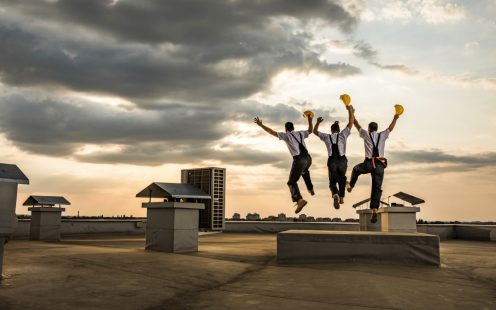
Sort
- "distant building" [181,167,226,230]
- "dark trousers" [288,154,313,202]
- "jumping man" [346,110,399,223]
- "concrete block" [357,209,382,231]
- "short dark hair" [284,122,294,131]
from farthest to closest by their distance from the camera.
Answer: "distant building" [181,167,226,230] → "concrete block" [357,209,382,231] → "jumping man" [346,110,399,223] → "short dark hair" [284,122,294,131] → "dark trousers" [288,154,313,202]

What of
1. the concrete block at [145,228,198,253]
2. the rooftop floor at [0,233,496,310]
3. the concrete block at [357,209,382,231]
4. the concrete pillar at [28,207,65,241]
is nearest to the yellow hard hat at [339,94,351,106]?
the rooftop floor at [0,233,496,310]

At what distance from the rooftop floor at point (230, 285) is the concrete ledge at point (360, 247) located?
0.64 m

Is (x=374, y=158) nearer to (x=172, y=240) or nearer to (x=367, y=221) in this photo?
(x=172, y=240)

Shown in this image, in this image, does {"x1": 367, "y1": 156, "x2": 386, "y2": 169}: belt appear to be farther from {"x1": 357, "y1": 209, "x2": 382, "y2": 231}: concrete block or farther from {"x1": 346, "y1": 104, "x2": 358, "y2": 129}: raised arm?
{"x1": 357, "y1": 209, "x2": 382, "y2": 231}: concrete block

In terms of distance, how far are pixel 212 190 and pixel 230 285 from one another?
89.9ft

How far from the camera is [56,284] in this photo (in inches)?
377

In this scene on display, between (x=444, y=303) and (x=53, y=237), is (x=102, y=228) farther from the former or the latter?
(x=444, y=303)

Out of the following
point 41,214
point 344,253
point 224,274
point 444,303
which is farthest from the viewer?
point 41,214

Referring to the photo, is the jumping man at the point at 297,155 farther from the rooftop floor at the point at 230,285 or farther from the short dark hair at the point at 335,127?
the rooftop floor at the point at 230,285

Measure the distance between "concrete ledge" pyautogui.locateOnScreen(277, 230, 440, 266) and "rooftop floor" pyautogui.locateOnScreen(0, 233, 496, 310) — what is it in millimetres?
641

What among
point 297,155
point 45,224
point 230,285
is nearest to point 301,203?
point 297,155

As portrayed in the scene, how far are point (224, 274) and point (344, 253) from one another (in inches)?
226

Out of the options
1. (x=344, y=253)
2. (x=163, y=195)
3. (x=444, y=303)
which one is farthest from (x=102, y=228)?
(x=444, y=303)

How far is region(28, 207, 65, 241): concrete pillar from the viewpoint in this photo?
28281mm
